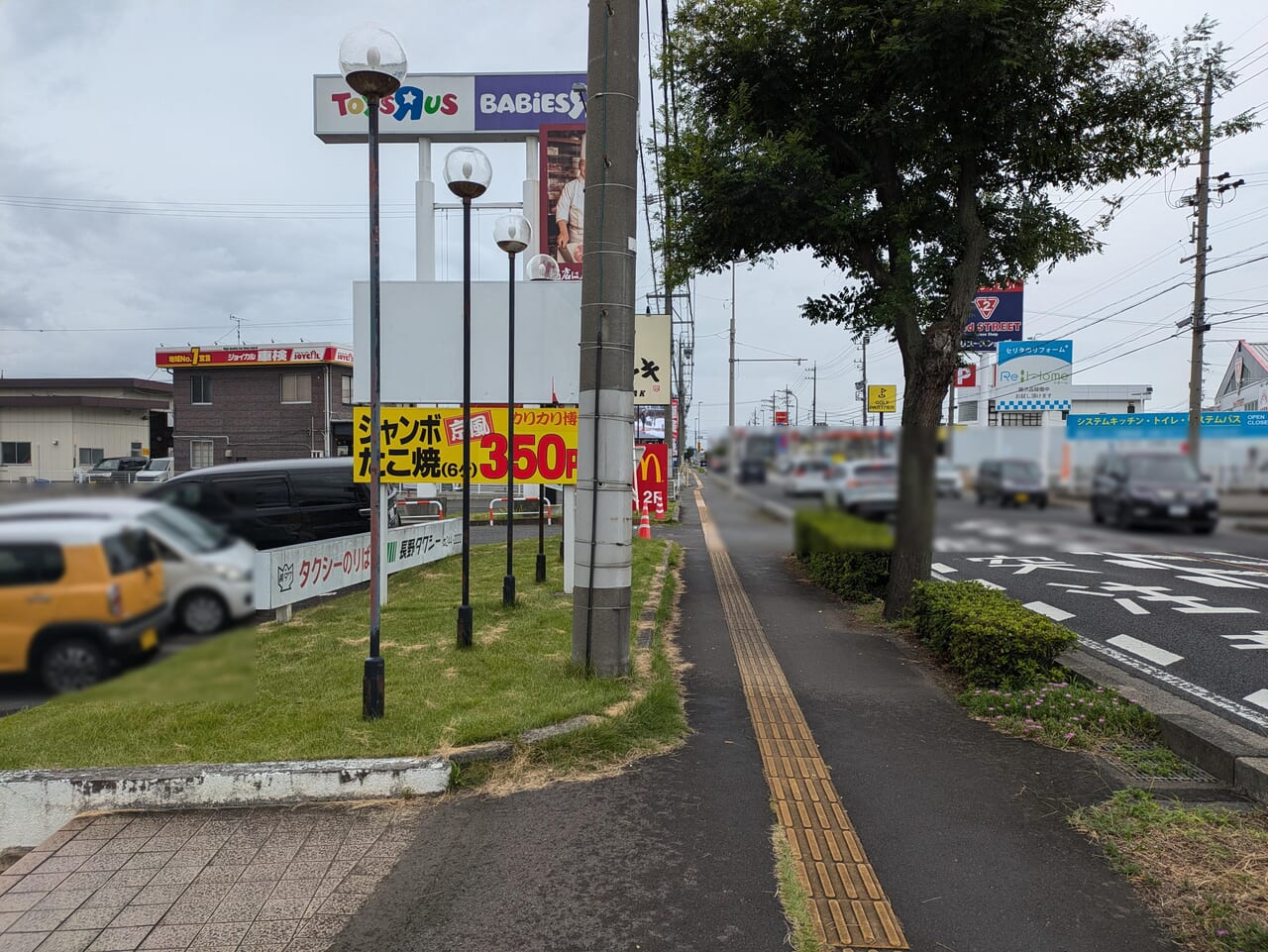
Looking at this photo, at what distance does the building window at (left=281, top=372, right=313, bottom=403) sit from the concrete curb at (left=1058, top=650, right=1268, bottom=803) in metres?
31.3

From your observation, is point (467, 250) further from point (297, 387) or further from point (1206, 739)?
point (297, 387)

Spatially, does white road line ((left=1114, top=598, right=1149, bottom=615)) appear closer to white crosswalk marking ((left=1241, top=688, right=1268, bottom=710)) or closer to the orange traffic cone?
white crosswalk marking ((left=1241, top=688, right=1268, bottom=710))

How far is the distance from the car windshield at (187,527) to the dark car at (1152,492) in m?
1.53

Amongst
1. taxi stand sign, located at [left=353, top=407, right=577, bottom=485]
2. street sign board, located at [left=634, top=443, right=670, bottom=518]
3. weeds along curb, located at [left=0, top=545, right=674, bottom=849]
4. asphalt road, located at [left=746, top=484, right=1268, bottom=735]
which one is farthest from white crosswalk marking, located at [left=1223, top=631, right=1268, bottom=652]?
street sign board, located at [left=634, top=443, right=670, bottom=518]

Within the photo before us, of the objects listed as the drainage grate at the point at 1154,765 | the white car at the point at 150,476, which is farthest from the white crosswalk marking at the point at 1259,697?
the white car at the point at 150,476

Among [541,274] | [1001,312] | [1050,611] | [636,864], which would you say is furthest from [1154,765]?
[1001,312]

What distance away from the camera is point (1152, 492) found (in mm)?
1555

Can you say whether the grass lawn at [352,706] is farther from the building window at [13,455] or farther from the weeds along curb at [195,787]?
the building window at [13,455]

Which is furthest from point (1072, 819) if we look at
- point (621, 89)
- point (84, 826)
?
point (621, 89)

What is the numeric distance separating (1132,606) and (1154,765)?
5630mm

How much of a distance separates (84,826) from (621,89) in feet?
18.4

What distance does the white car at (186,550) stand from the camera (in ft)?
3.02

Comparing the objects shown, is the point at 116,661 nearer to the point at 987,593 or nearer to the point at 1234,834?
the point at 1234,834

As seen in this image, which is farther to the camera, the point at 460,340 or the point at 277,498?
the point at 460,340
